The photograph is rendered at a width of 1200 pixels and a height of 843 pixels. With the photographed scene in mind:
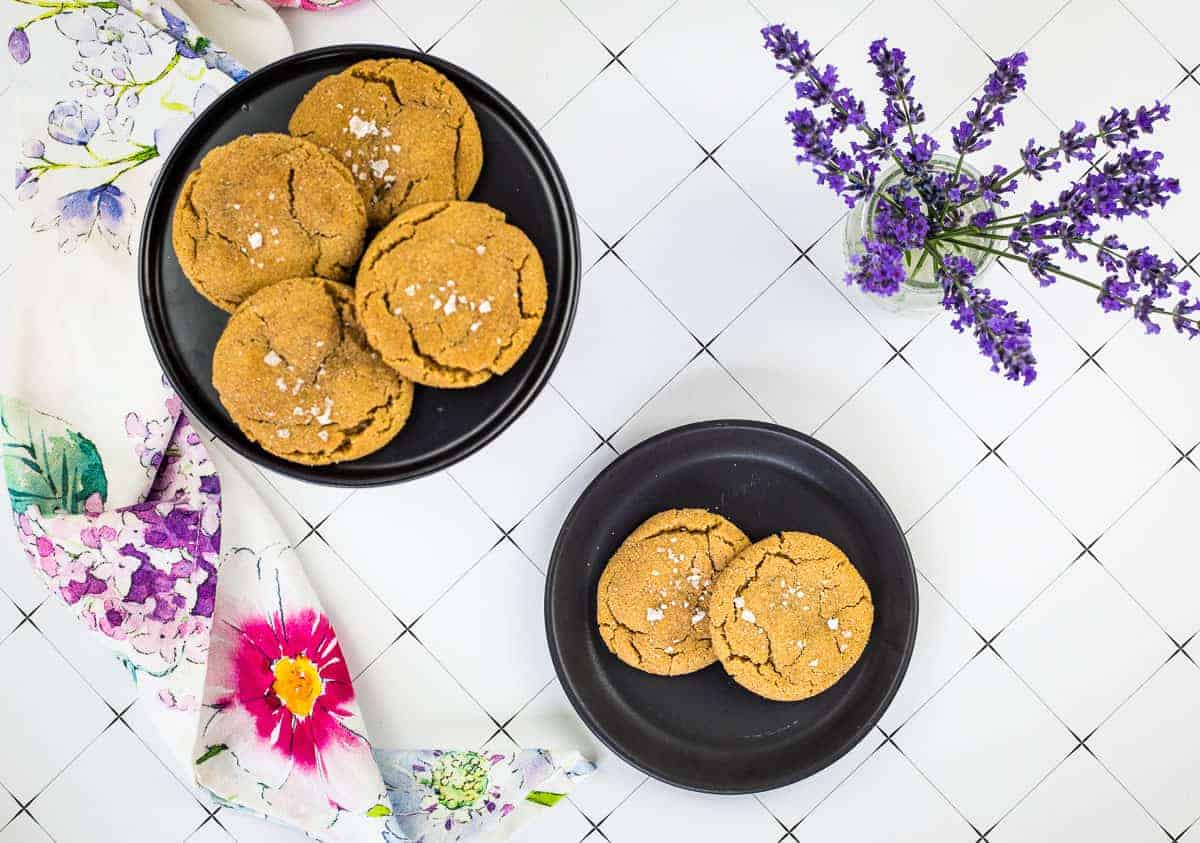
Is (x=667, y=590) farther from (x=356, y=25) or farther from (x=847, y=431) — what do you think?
(x=356, y=25)

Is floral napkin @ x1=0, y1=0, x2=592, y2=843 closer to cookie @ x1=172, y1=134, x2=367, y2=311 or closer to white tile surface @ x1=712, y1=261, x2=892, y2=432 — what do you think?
cookie @ x1=172, y1=134, x2=367, y2=311

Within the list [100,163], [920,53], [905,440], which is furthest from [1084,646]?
[100,163]

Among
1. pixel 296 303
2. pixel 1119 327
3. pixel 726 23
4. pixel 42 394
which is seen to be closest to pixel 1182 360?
pixel 1119 327

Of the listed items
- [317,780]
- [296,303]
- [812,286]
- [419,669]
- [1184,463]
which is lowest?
[317,780]

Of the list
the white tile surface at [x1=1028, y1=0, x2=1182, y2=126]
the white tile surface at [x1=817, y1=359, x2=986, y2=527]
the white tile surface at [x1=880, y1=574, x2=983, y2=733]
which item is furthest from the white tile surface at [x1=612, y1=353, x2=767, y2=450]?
the white tile surface at [x1=1028, y1=0, x2=1182, y2=126]

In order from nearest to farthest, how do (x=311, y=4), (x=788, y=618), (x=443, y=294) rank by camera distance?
(x=443, y=294) → (x=788, y=618) → (x=311, y=4)

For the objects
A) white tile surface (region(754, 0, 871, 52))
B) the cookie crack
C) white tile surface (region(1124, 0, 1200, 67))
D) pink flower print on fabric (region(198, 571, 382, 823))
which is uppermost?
white tile surface (region(1124, 0, 1200, 67))

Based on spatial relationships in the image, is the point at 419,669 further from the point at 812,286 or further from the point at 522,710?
the point at 812,286
